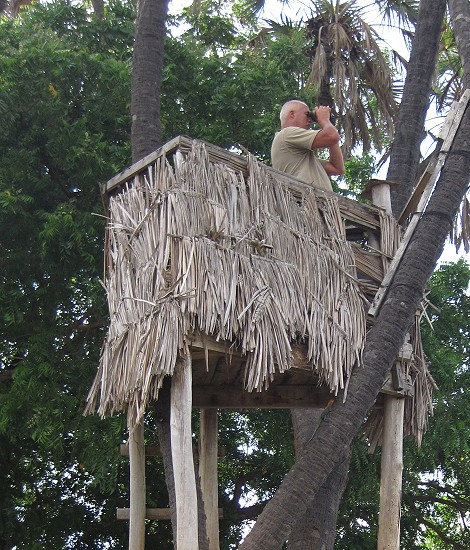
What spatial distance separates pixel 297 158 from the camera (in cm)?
729

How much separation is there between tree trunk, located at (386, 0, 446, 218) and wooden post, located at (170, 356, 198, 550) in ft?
13.6

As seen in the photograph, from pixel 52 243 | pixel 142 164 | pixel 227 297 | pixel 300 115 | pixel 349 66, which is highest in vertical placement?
pixel 349 66

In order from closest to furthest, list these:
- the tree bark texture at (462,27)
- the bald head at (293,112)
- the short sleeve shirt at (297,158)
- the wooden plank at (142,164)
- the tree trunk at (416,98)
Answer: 1. the wooden plank at (142,164)
2. the short sleeve shirt at (297,158)
3. the bald head at (293,112)
4. the tree bark texture at (462,27)
5. the tree trunk at (416,98)

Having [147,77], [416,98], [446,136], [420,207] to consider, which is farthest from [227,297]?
[416,98]

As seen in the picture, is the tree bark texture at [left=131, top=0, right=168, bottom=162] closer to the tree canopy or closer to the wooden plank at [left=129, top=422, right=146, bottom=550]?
the tree canopy

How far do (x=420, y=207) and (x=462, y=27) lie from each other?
6.83 ft

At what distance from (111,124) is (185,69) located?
1.16 meters

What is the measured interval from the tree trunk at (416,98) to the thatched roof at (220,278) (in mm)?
2582

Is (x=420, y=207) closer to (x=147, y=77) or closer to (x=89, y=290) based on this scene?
(x=147, y=77)

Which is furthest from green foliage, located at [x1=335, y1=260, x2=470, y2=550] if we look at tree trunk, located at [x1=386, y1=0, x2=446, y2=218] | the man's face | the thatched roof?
the thatched roof

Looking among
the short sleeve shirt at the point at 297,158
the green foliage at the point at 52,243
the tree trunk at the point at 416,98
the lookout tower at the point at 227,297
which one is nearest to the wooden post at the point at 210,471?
the lookout tower at the point at 227,297

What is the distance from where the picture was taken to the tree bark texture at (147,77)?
7688 mm

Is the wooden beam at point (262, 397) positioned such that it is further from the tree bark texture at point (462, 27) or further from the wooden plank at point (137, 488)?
the tree bark texture at point (462, 27)

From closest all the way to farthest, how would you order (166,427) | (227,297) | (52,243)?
1. (227,297)
2. (166,427)
3. (52,243)
